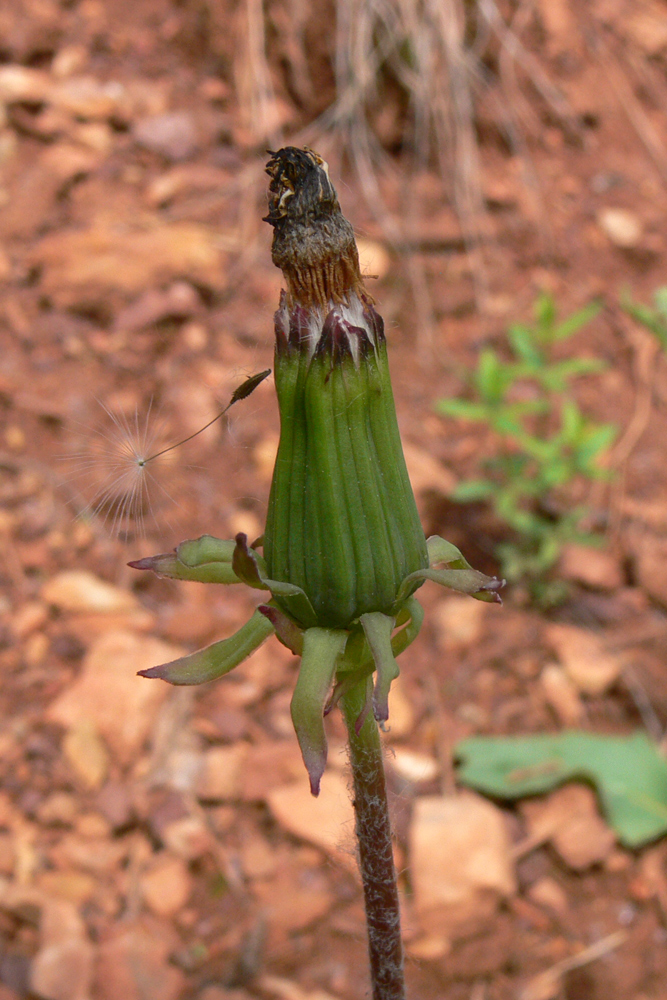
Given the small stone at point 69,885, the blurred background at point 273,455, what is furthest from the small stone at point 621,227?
the small stone at point 69,885

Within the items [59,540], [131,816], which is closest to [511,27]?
[59,540]

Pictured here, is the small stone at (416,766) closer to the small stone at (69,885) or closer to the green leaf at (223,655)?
the small stone at (69,885)

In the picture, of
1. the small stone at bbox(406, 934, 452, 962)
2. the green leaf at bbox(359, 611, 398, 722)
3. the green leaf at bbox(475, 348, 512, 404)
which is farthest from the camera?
the green leaf at bbox(475, 348, 512, 404)

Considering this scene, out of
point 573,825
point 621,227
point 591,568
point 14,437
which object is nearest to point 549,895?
point 573,825

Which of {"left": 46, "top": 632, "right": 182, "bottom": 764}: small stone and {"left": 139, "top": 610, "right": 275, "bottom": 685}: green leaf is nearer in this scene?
{"left": 139, "top": 610, "right": 275, "bottom": 685}: green leaf

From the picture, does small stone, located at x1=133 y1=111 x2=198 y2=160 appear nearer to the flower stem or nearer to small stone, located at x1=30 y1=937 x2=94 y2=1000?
small stone, located at x1=30 y1=937 x2=94 y2=1000

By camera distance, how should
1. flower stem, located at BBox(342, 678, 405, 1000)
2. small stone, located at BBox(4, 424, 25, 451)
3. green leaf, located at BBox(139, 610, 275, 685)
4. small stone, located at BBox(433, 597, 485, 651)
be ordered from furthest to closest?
small stone, located at BBox(4, 424, 25, 451), small stone, located at BBox(433, 597, 485, 651), flower stem, located at BBox(342, 678, 405, 1000), green leaf, located at BBox(139, 610, 275, 685)

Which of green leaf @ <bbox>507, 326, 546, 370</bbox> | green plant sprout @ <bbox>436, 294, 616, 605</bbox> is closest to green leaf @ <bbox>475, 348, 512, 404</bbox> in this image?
green plant sprout @ <bbox>436, 294, 616, 605</bbox>

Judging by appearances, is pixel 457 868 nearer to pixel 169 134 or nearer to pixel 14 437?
pixel 14 437
